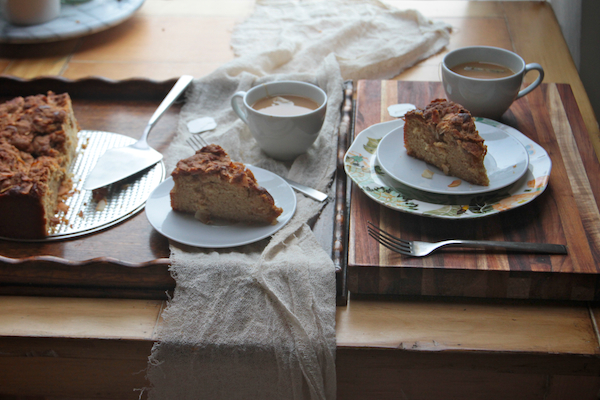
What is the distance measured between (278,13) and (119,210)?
1.27 metres

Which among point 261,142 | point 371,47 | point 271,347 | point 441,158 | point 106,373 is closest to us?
point 271,347

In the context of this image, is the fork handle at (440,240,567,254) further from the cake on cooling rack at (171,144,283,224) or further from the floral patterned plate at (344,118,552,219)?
the cake on cooling rack at (171,144,283,224)

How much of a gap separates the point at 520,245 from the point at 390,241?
0.73 ft

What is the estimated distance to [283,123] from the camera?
118 cm

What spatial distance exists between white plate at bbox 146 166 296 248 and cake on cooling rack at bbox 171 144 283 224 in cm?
2

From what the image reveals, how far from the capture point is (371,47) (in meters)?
1.80

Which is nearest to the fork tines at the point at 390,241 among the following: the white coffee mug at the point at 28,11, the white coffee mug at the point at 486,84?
the white coffee mug at the point at 486,84

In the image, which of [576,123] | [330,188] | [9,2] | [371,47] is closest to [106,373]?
[330,188]

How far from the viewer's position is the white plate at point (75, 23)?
182 centimetres

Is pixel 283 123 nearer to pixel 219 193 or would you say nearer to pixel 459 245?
pixel 219 193

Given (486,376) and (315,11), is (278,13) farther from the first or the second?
(486,376)

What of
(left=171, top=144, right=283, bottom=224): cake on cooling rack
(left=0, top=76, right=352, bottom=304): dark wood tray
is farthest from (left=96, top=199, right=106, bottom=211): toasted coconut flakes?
(left=171, top=144, right=283, bottom=224): cake on cooling rack

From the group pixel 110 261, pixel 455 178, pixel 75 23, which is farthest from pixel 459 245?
pixel 75 23

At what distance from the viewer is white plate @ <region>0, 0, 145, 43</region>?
182 centimetres
